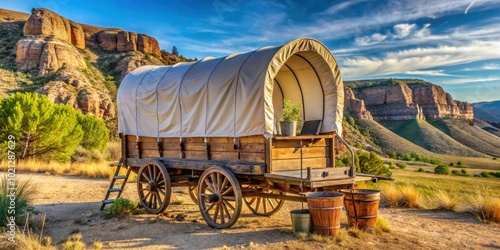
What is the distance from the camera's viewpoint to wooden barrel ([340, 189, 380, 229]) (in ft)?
20.2

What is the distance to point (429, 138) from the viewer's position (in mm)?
90125

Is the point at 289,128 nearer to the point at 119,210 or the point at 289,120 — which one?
the point at 289,120

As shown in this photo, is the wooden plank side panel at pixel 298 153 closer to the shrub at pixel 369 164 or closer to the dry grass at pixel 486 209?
the dry grass at pixel 486 209

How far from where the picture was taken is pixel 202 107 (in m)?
7.48

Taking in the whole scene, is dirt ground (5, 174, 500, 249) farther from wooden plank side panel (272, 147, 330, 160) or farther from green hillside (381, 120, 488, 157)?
green hillside (381, 120, 488, 157)

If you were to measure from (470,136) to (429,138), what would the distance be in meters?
12.1

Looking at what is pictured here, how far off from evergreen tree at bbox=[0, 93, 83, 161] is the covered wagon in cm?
1142

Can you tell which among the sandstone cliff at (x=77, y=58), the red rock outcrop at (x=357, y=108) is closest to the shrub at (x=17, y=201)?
the sandstone cliff at (x=77, y=58)

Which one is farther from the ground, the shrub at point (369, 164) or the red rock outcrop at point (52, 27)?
the red rock outcrop at point (52, 27)

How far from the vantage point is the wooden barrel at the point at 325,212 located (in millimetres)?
5738

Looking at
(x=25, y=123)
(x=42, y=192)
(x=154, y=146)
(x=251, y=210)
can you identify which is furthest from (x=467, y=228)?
(x=25, y=123)

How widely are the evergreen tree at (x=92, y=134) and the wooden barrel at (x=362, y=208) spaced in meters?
21.1

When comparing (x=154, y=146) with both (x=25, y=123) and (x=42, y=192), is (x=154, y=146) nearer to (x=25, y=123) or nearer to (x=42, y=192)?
(x=42, y=192)

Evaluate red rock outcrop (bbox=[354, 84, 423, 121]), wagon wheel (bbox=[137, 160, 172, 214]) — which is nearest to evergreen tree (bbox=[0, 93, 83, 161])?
wagon wheel (bbox=[137, 160, 172, 214])
